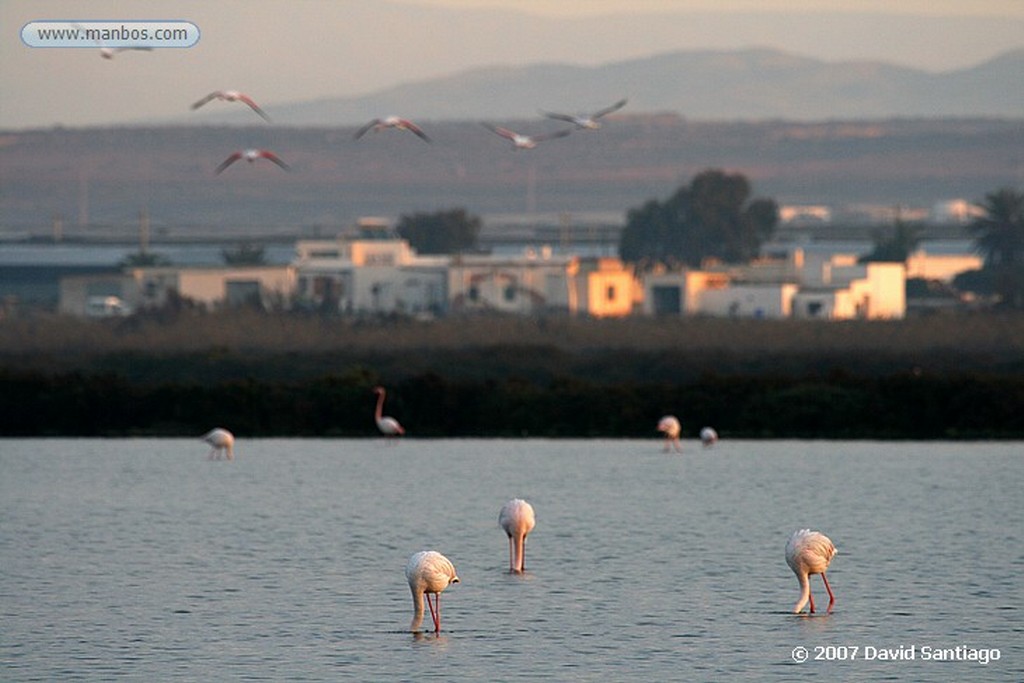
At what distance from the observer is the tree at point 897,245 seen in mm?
132375

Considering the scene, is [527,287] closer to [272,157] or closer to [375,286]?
[375,286]

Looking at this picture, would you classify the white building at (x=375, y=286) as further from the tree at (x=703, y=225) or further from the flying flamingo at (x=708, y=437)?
the flying flamingo at (x=708, y=437)

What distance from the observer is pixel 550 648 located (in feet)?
67.1

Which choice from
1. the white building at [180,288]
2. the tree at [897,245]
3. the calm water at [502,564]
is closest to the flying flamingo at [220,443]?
the calm water at [502,564]

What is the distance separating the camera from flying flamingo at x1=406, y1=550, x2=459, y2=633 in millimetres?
21031

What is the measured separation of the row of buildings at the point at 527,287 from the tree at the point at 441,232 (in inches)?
893

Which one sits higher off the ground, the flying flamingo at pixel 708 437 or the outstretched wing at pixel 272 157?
the outstretched wing at pixel 272 157

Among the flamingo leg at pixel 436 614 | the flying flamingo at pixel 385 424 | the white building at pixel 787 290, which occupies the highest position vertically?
the white building at pixel 787 290

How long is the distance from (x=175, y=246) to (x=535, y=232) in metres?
35.1

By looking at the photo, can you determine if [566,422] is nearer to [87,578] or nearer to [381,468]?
[381,468]

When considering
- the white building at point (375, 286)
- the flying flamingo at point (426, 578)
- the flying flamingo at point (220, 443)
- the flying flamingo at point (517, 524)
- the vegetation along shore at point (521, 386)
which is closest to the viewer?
the flying flamingo at point (426, 578)

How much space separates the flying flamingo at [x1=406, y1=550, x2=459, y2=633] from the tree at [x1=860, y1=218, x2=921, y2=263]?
112 meters

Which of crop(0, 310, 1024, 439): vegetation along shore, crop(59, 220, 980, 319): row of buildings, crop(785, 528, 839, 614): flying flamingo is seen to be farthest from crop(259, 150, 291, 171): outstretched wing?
crop(59, 220, 980, 319): row of buildings

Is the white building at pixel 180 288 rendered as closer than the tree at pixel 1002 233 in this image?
Yes
